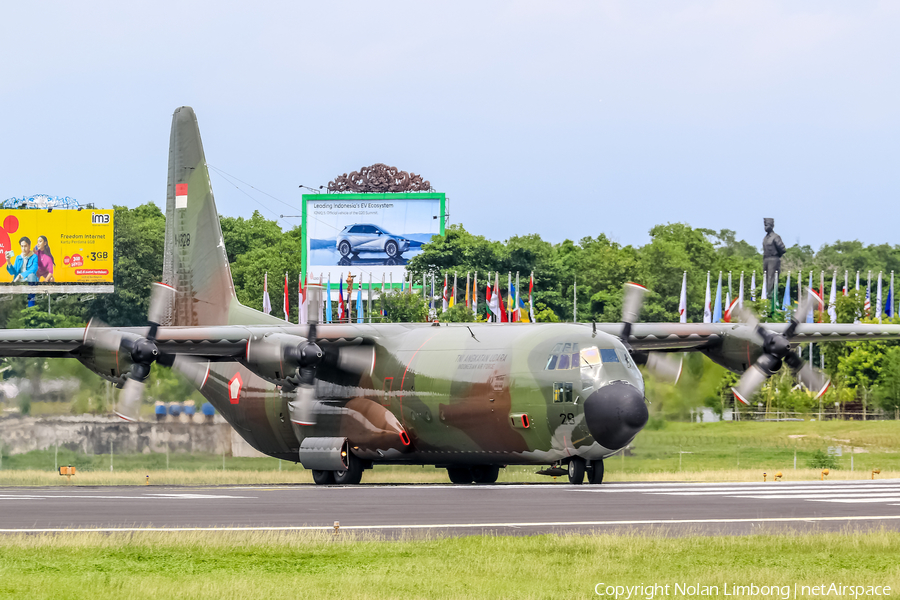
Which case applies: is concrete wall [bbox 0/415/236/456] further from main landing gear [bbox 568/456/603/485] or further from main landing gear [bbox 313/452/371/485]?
main landing gear [bbox 568/456/603/485]

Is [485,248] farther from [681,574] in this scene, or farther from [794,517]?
[681,574]

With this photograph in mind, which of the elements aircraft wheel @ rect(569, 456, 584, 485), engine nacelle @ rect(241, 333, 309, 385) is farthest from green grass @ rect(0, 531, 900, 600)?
engine nacelle @ rect(241, 333, 309, 385)

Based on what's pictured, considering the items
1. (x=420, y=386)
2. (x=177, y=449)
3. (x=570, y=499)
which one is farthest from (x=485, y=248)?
(x=570, y=499)

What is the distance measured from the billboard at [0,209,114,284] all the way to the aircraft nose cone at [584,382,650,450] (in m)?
61.8

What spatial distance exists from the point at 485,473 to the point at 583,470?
15.7ft

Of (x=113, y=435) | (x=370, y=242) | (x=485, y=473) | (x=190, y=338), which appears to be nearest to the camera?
→ (x=190, y=338)

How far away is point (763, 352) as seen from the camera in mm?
32500

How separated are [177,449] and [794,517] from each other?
2264cm

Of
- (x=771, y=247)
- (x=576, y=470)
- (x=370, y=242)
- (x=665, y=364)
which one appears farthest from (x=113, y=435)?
(x=370, y=242)

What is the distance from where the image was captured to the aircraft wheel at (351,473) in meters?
32.9

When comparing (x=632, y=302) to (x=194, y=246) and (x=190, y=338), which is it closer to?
(x=190, y=338)

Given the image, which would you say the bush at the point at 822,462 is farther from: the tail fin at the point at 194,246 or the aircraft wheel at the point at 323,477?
the tail fin at the point at 194,246

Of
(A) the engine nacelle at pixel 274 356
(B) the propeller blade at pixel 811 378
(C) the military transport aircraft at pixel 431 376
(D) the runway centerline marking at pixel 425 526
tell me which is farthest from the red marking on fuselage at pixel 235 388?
(D) the runway centerline marking at pixel 425 526

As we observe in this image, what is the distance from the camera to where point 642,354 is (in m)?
34.9
